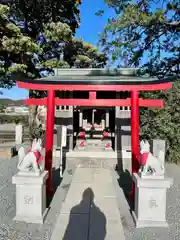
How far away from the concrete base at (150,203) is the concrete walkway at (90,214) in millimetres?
445

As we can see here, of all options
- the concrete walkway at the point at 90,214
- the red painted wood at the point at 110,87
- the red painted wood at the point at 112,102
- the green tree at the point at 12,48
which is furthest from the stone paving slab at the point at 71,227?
the green tree at the point at 12,48

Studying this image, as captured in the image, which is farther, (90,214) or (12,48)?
(12,48)

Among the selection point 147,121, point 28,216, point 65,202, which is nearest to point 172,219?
point 65,202

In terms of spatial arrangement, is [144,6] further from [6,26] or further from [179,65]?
[6,26]

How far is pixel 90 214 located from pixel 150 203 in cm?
116

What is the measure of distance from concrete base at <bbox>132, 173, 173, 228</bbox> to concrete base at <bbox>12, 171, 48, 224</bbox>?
1745 millimetres

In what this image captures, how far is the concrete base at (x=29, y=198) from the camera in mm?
3699

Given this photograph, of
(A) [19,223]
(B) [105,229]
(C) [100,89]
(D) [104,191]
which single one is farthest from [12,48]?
(B) [105,229]

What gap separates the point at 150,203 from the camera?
3646 mm

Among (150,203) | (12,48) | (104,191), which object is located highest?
(12,48)

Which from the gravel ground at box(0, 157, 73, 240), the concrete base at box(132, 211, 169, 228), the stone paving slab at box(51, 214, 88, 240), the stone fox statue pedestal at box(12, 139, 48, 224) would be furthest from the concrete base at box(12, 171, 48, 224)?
the concrete base at box(132, 211, 169, 228)

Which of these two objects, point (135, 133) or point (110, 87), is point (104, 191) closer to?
point (135, 133)

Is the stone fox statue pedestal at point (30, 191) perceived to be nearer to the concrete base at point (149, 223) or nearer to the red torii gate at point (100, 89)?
the red torii gate at point (100, 89)

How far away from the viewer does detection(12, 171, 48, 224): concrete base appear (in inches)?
146
